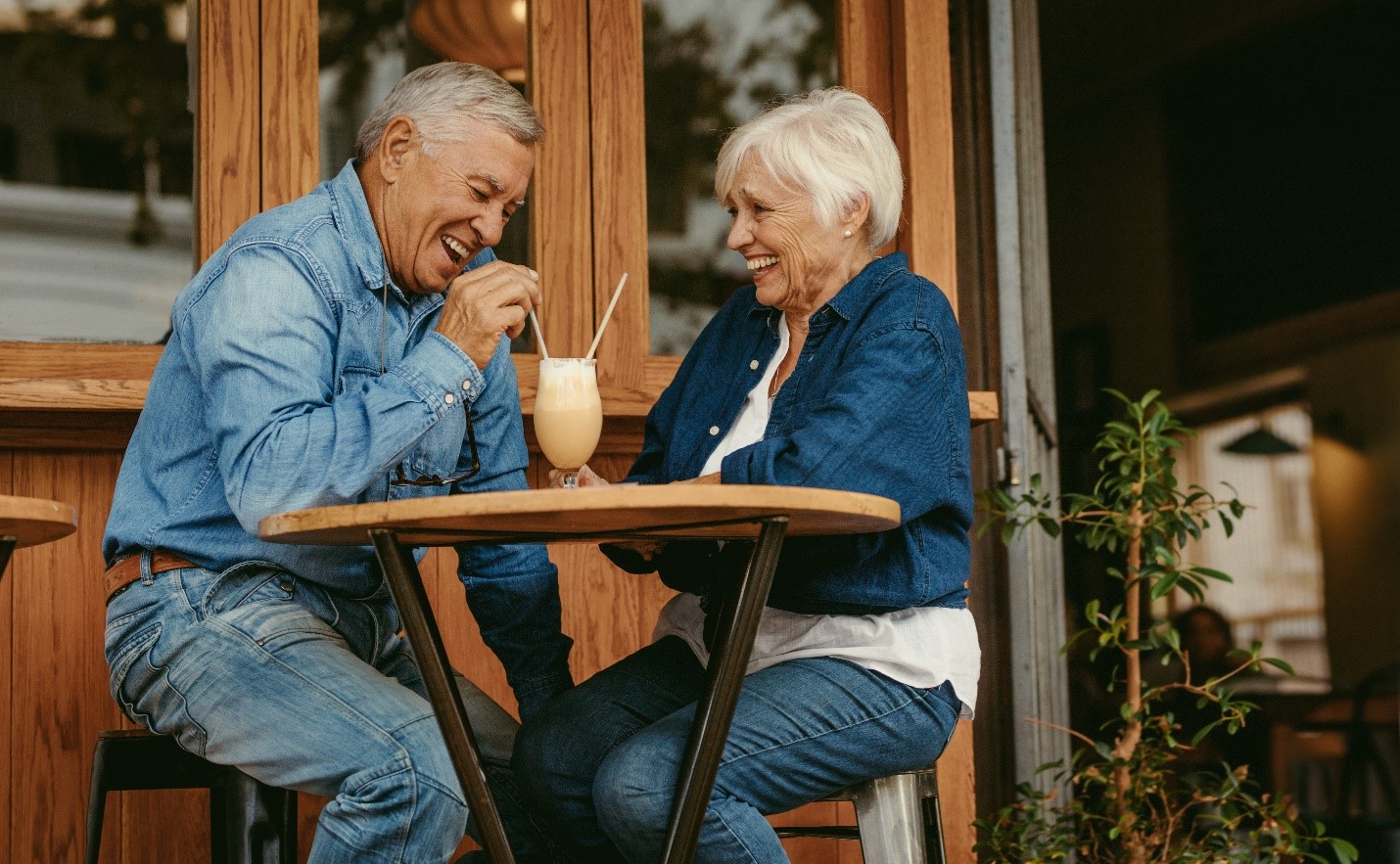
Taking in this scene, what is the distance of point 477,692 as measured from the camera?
2.31 m

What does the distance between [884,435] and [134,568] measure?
38.2 inches

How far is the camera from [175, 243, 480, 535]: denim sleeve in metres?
1.76

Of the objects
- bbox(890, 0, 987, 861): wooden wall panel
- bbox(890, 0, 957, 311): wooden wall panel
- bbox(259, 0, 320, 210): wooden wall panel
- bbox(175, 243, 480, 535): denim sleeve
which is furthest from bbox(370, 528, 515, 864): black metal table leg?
bbox(890, 0, 957, 311): wooden wall panel

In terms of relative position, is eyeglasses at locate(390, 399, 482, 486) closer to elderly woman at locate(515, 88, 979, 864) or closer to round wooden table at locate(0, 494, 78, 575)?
elderly woman at locate(515, 88, 979, 864)

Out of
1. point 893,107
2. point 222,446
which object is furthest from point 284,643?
point 893,107

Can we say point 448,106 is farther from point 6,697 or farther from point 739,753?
point 6,697

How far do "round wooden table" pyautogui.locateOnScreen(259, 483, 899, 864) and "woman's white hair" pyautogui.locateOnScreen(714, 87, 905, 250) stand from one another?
0.72 m

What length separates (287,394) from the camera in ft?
5.98

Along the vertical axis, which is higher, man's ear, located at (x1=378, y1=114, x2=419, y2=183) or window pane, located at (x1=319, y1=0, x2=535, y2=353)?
window pane, located at (x1=319, y1=0, x2=535, y2=353)

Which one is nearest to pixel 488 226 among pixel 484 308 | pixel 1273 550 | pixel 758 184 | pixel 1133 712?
pixel 484 308

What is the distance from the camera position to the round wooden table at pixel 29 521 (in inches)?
63.3

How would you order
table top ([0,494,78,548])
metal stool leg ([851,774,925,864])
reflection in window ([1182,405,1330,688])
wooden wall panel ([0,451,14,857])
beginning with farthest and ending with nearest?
reflection in window ([1182,405,1330,688]) → wooden wall panel ([0,451,14,857]) → metal stool leg ([851,774,925,864]) → table top ([0,494,78,548])

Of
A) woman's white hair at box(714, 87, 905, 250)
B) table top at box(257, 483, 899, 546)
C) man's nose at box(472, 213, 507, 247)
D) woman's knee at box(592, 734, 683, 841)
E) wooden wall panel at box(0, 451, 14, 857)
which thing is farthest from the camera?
wooden wall panel at box(0, 451, 14, 857)

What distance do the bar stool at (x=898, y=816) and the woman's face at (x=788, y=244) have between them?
30.1 inches
